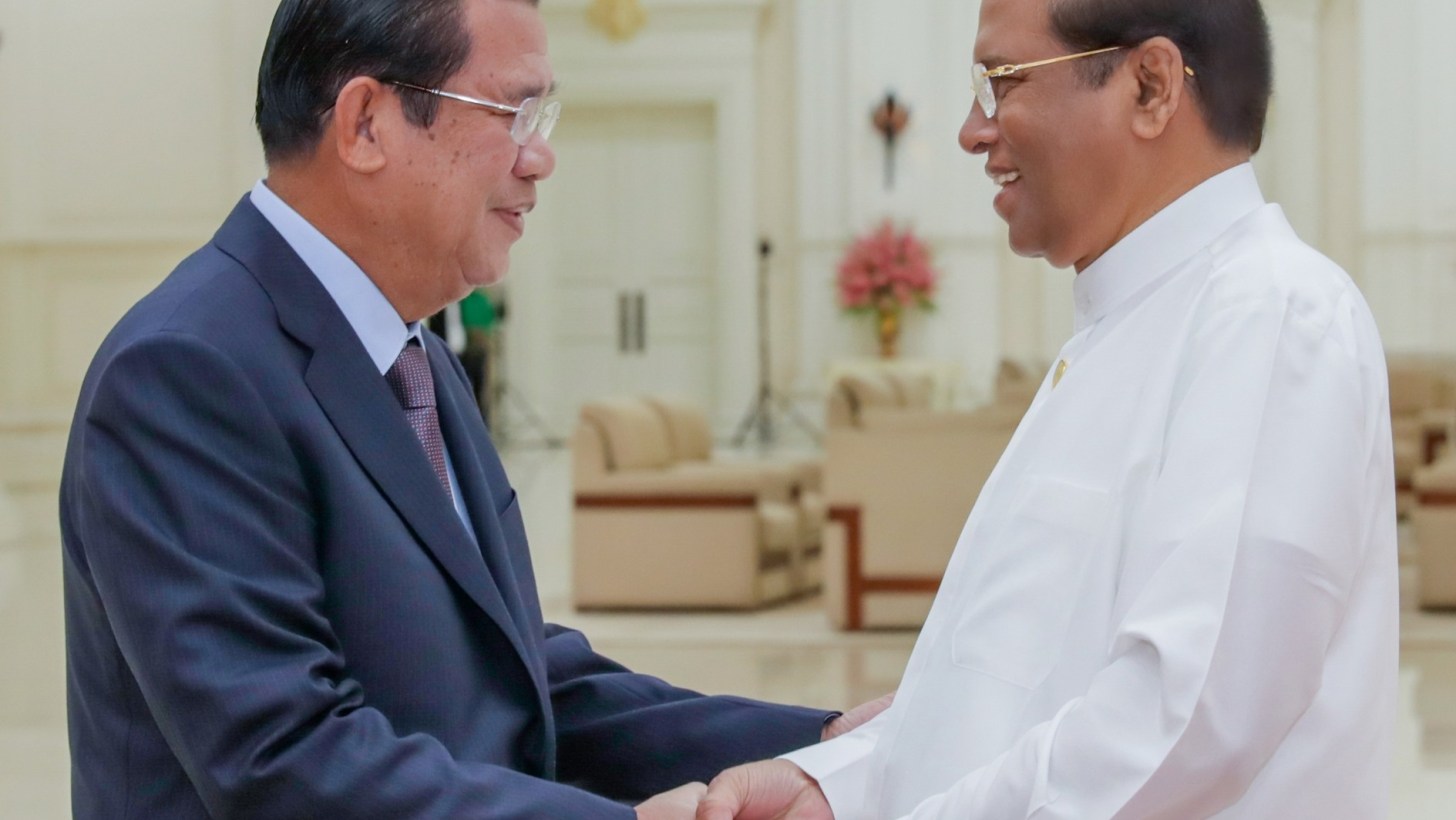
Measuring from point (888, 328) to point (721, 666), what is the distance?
26.5 ft

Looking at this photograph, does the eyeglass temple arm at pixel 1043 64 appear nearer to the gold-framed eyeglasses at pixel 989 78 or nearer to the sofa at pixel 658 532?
the gold-framed eyeglasses at pixel 989 78

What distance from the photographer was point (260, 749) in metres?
1.29

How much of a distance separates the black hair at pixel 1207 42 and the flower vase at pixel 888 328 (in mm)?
12471

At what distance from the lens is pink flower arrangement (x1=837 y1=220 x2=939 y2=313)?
13.8 m

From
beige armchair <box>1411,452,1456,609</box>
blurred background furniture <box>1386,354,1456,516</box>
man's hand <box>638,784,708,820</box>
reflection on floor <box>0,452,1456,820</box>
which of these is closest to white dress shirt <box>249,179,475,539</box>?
man's hand <box>638,784,708,820</box>

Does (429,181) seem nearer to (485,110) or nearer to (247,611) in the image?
(485,110)

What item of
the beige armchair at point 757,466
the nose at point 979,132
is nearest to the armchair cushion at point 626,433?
the beige armchair at point 757,466

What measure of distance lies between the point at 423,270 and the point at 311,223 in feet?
0.37

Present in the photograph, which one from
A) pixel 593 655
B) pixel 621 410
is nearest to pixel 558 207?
pixel 621 410

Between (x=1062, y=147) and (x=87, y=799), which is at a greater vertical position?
(x=1062, y=147)

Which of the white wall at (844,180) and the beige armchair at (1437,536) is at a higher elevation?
the white wall at (844,180)

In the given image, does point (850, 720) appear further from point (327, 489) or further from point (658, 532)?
point (658, 532)

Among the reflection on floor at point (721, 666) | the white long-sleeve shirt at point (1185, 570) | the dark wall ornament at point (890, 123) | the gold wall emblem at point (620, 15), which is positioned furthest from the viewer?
the gold wall emblem at point (620, 15)

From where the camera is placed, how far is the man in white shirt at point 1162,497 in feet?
3.81
